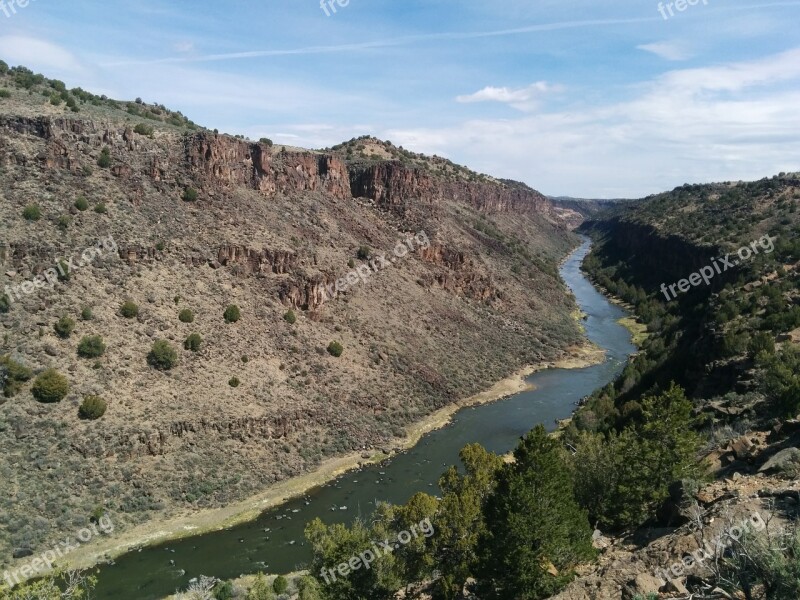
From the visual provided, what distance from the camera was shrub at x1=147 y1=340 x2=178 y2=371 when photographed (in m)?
44.0

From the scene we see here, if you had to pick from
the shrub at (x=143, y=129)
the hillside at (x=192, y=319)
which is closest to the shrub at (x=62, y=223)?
the hillside at (x=192, y=319)

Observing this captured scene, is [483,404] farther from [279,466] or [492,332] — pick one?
[279,466]

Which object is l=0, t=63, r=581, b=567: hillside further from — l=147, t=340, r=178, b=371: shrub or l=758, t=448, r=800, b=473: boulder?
l=758, t=448, r=800, b=473: boulder

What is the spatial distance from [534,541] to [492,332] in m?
57.5

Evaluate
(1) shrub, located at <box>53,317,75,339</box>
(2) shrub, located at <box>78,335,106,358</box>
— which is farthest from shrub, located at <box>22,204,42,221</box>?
(2) shrub, located at <box>78,335,106,358</box>

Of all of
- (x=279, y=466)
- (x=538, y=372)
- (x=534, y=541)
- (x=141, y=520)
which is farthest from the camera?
(x=538, y=372)

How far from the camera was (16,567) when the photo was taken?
30.1 metres

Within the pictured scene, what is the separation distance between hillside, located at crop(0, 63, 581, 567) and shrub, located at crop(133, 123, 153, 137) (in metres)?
0.16

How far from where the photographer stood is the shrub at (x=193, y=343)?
46.8 m

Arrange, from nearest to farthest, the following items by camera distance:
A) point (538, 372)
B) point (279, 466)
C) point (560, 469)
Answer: point (560, 469) < point (279, 466) < point (538, 372)

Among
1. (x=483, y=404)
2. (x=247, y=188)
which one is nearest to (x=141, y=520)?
(x=483, y=404)

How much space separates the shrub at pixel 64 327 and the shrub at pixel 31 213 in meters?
10.9

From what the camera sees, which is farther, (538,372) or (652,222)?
(652,222)

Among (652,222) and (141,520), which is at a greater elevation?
(652,222)
